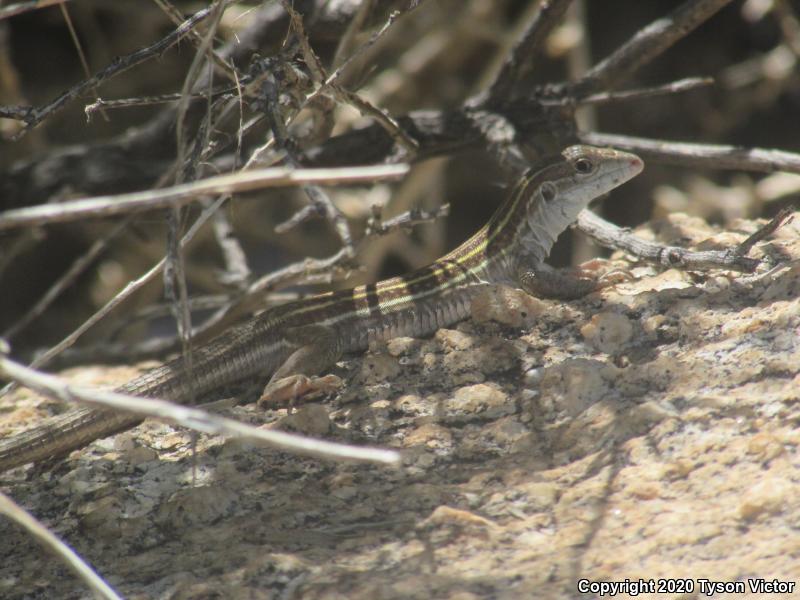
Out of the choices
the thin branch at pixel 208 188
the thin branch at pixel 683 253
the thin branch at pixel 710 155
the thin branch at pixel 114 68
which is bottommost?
the thin branch at pixel 208 188

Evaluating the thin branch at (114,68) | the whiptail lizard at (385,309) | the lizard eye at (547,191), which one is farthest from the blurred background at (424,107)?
the thin branch at (114,68)

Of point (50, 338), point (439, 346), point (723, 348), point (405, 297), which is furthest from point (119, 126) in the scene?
point (723, 348)

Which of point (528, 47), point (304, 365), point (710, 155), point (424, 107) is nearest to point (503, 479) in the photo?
point (304, 365)

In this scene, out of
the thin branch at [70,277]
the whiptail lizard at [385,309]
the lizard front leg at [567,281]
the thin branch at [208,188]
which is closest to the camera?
the thin branch at [208,188]

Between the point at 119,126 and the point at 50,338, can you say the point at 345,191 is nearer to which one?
the point at 119,126

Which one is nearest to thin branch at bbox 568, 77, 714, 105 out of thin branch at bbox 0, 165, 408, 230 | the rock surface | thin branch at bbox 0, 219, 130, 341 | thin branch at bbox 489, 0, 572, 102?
thin branch at bbox 489, 0, 572, 102

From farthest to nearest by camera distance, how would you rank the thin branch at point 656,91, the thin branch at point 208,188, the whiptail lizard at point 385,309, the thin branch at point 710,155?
the thin branch at point 656,91
the thin branch at point 710,155
the whiptail lizard at point 385,309
the thin branch at point 208,188

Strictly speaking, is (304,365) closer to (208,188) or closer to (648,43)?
(208,188)

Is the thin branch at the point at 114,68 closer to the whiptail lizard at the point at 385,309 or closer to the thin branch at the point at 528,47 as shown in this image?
the whiptail lizard at the point at 385,309

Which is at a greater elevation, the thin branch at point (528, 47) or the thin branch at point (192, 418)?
the thin branch at point (528, 47)
